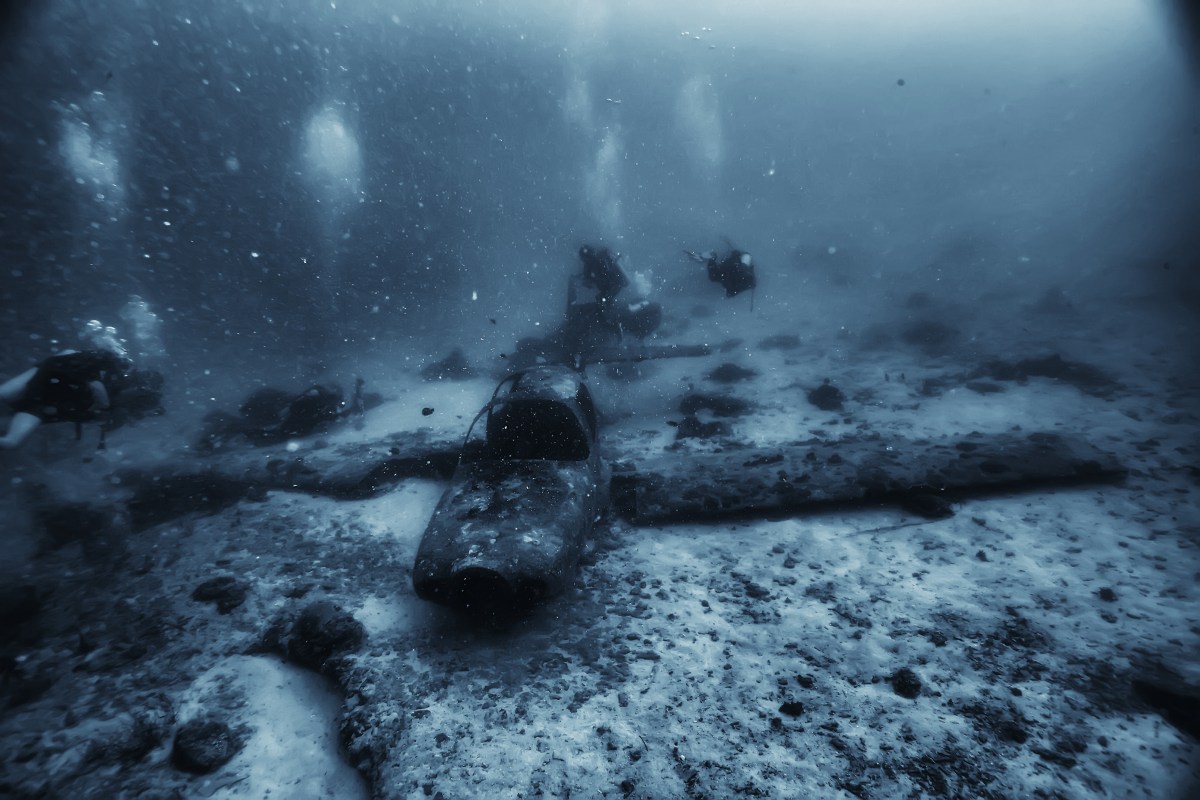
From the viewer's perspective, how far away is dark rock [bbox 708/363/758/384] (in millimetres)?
12094

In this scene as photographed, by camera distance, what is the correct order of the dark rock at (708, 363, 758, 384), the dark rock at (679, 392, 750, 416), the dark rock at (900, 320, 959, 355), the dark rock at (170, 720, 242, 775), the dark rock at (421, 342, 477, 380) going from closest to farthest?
the dark rock at (170, 720, 242, 775), the dark rock at (679, 392, 750, 416), the dark rock at (708, 363, 758, 384), the dark rock at (900, 320, 959, 355), the dark rock at (421, 342, 477, 380)

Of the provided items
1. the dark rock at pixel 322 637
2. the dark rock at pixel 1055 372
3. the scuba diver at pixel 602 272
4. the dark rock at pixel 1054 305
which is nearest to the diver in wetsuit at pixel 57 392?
the dark rock at pixel 322 637

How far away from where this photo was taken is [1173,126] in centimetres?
4003

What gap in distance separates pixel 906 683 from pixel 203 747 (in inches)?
197

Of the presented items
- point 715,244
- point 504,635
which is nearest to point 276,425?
point 504,635

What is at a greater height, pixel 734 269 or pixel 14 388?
pixel 14 388

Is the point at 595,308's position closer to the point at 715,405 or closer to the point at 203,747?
the point at 715,405

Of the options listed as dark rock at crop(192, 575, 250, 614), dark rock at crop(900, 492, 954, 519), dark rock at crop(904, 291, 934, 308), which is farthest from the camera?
dark rock at crop(904, 291, 934, 308)

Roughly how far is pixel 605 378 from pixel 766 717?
32.9ft

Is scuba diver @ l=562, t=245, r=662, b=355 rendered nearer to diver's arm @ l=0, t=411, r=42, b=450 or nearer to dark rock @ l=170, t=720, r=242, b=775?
diver's arm @ l=0, t=411, r=42, b=450

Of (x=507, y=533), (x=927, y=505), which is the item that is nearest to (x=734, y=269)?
(x=927, y=505)

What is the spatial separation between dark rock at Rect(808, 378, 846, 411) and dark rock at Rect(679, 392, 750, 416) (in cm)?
141

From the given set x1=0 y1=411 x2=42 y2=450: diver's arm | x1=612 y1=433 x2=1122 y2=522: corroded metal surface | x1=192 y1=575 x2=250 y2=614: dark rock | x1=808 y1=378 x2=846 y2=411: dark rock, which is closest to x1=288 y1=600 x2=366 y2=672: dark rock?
x1=192 y1=575 x2=250 y2=614: dark rock

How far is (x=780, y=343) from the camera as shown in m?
15.3
